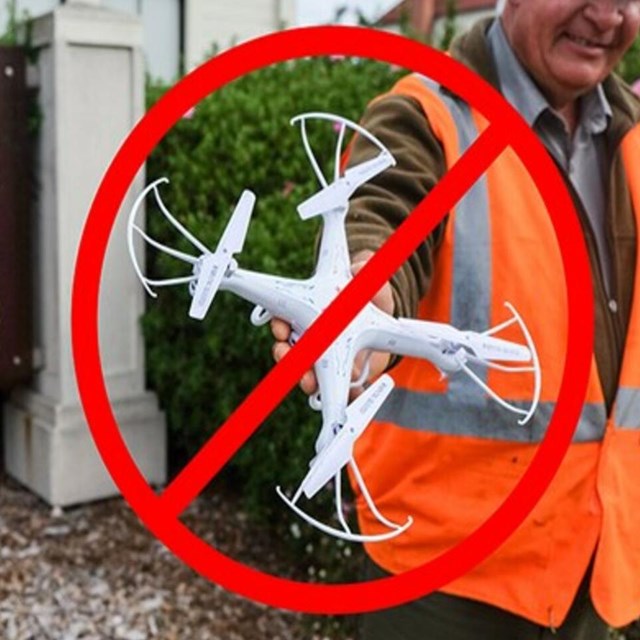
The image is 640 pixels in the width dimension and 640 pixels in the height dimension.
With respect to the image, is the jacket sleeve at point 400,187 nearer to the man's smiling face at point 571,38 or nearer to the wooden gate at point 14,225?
the man's smiling face at point 571,38

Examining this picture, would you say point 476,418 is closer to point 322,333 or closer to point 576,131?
point 576,131

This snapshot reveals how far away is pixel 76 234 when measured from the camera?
3.98 m

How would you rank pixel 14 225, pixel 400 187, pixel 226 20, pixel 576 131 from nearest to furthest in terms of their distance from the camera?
1. pixel 400 187
2. pixel 576 131
3. pixel 14 225
4. pixel 226 20

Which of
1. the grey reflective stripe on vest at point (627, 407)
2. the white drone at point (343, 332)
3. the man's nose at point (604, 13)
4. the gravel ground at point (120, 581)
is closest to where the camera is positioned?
the white drone at point (343, 332)

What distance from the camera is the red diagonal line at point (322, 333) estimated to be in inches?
35.1

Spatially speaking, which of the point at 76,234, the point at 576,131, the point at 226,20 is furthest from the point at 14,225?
the point at 226,20

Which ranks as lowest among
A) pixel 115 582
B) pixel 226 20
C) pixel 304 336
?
pixel 115 582

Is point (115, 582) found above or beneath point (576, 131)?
beneath

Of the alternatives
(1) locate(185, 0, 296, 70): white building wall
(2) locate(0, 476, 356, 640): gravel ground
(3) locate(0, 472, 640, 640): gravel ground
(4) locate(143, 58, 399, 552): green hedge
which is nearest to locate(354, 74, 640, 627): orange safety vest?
(3) locate(0, 472, 640, 640): gravel ground

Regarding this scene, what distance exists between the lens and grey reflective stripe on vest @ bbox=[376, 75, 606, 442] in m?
1.56

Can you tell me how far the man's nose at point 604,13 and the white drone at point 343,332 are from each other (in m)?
0.68

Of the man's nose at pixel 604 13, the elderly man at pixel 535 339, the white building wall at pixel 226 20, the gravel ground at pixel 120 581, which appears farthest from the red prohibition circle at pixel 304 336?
the white building wall at pixel 226 20

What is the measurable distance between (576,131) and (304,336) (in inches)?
37.7

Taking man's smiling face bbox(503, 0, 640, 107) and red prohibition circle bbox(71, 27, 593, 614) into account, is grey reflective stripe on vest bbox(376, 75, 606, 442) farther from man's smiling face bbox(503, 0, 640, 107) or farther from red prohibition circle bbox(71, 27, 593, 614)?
red prohibition circle bbox(71, 27, 593, 614)
